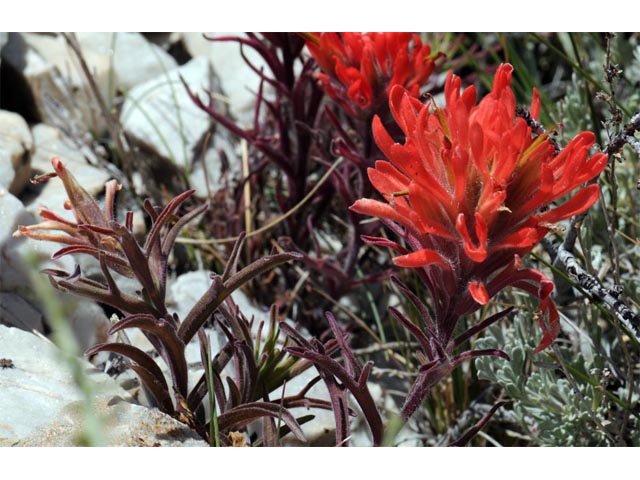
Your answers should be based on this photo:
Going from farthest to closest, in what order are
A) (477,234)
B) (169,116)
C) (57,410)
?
(169,116) < (57,410) < (477,234)

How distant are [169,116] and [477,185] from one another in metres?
1.48

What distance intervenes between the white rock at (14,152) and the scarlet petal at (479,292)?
46.3 inches

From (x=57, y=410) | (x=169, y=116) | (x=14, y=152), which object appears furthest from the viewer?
(x=169, y=116)

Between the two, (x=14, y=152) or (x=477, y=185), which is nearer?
(x=477, y=185)

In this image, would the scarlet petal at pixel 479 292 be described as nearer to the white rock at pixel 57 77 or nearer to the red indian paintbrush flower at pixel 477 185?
Answer: the red indian paintbrush flower at pixel 477 185

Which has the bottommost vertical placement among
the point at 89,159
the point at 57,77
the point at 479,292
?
the point at 479,292

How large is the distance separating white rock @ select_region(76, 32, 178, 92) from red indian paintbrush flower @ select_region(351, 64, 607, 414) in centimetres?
160

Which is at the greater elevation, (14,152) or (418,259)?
(14,152)

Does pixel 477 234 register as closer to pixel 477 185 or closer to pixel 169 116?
pixel 477 185

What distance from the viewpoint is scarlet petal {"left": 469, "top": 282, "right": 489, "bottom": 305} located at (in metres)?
1.08

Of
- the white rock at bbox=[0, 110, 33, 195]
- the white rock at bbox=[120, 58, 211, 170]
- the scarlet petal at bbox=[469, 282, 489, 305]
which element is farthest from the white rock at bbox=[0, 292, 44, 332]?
the scarlet petal at bbox=[469, 282, 489, 305]

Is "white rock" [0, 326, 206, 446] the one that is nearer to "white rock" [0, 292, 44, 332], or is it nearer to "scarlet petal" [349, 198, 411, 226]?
"white rock" [0, 292, 44, 332]

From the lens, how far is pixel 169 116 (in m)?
2.41

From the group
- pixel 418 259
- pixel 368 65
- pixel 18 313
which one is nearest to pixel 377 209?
pixel 418 259
